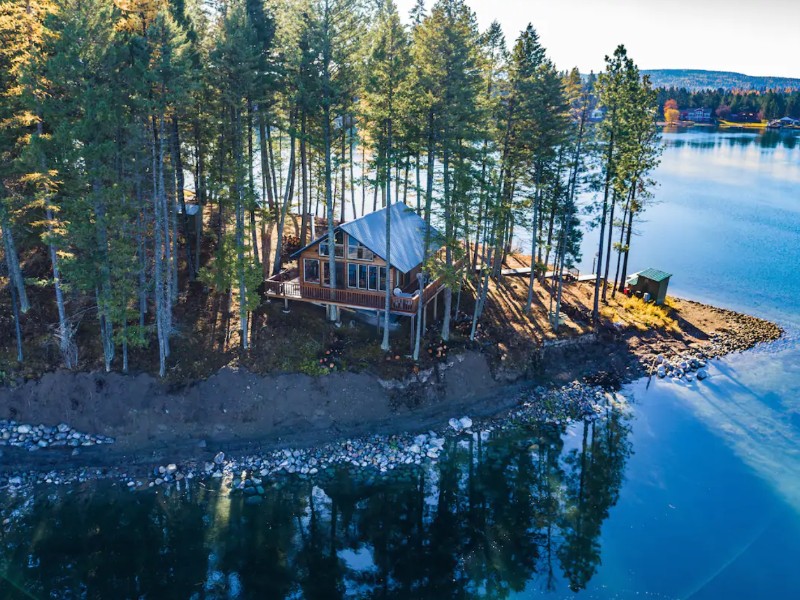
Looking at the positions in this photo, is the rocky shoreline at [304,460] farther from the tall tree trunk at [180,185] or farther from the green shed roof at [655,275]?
the green shed roof at [655,275]

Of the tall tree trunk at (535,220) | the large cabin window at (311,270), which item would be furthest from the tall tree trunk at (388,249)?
the tall tree trunk at (535,220)

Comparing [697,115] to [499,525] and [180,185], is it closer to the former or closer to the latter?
[180,185]

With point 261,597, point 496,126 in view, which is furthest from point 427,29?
point 261,597

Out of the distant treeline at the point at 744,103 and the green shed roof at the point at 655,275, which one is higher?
the distant treeline at the point at 744,103

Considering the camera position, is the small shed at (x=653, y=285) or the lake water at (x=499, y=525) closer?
the lake water at (x=499, y=525)

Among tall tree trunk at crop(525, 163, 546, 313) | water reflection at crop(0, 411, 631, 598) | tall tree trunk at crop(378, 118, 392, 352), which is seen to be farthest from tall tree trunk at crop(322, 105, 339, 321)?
tall tree trunk at crop(525, 163, 546, 313)

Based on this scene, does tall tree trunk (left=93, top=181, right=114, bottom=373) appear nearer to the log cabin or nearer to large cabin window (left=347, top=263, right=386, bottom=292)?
the log cabin

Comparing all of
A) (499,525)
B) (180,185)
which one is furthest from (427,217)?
(499,525)
